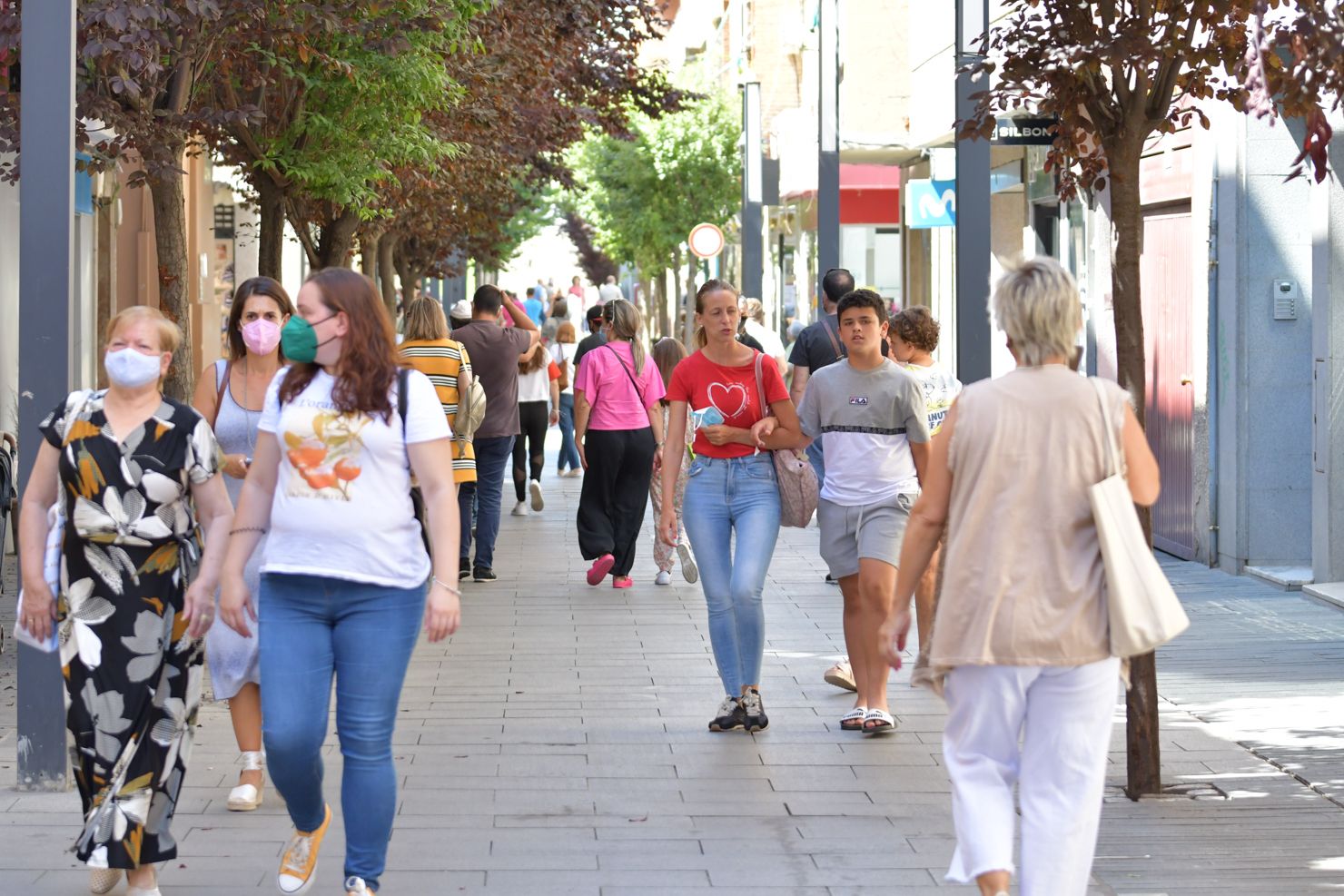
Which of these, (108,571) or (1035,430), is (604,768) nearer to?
(108,571)

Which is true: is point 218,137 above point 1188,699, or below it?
above

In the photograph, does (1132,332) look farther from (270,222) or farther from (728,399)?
(270,222)

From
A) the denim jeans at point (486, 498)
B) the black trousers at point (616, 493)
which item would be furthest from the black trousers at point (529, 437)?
the black trousers at point (616, 493)

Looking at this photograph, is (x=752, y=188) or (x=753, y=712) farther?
(x=752, y=188)

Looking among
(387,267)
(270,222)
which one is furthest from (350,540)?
(387,267)

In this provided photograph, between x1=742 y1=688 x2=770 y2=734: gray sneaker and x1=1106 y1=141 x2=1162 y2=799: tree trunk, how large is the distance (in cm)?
160

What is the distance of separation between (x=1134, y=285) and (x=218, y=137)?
7.12m

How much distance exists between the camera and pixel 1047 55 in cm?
694

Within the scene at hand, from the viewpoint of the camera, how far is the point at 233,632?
6.34 m

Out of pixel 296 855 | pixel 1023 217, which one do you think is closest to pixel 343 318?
pixel 296 855

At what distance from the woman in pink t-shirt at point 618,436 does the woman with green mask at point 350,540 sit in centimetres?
762

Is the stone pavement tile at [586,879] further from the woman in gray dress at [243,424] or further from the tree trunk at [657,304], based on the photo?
the tree trunk at [657,304]

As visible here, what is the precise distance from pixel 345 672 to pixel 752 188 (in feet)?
70.1

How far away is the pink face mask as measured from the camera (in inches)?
263
